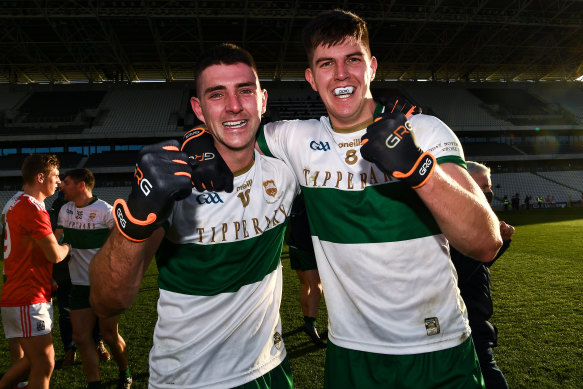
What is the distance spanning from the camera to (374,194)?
2158mm

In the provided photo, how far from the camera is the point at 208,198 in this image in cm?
219

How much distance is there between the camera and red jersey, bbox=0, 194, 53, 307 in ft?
12.1

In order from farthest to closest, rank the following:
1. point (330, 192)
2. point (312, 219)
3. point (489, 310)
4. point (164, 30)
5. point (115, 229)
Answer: point (164, 30)
point (489, 310)
point (312, 219)
point (330, 192)
point (115, 229)

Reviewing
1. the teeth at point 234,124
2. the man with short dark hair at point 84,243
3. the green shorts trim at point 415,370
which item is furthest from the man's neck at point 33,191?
the green shorts trim at point 415,370

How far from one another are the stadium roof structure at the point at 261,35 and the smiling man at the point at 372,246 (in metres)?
23.2

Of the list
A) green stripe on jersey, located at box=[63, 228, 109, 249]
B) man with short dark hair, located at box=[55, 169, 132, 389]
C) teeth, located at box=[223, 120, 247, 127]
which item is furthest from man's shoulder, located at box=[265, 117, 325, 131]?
green stripe on jersey, located at box=[63, 228, 109, 249]

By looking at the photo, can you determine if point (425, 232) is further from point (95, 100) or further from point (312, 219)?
point (95, 100)

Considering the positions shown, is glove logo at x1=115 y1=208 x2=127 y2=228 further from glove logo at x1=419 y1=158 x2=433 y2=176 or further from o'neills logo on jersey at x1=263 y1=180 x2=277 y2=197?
glove logo at x1=419 y1=158 x2=433 y2=176

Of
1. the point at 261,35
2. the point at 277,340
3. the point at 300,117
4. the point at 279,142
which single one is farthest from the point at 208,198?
the point at 300,117

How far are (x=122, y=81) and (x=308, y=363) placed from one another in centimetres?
3624

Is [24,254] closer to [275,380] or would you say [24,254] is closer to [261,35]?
[275,380]

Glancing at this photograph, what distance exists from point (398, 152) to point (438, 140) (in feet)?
1.49

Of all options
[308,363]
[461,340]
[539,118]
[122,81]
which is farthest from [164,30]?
[539,118]

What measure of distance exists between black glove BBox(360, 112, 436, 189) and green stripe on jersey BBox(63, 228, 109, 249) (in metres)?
4.02
